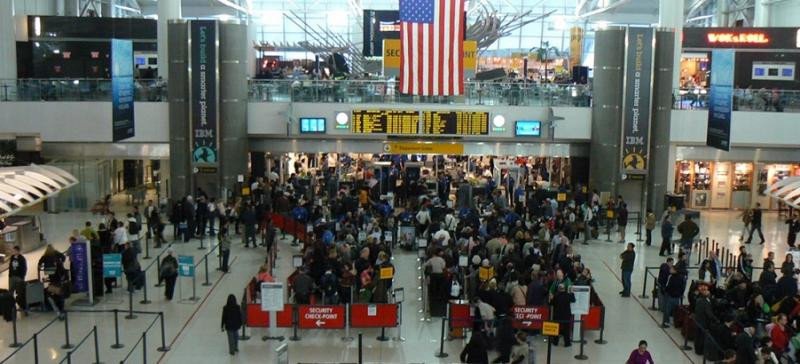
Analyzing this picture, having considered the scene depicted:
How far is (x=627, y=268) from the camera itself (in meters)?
17.1

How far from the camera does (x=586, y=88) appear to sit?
2862 centimetres

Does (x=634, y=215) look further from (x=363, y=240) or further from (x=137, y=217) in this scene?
(x=137, y=217)

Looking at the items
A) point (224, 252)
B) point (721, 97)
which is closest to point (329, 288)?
point (224, 252)

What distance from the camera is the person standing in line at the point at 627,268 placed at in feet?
55.5

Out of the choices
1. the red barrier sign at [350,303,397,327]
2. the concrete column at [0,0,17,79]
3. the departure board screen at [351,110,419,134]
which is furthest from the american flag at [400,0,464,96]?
the concrete column at [0,0,17,79]

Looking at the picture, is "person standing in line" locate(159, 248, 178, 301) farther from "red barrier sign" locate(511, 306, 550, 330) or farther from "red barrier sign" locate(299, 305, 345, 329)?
"red barrier sign" locate(511, 306, 550, 330)

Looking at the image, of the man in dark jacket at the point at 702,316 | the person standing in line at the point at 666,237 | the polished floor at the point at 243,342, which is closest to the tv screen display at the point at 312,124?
the polished floor at the point at 243,342

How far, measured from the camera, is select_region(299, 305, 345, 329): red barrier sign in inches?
556

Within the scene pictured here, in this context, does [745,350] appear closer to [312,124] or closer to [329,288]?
[329,288]

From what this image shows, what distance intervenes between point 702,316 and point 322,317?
6.25 metres

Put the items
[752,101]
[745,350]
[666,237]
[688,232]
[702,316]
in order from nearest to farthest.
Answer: [745,350], [702,316], [688,232], [666,237], [752,101]

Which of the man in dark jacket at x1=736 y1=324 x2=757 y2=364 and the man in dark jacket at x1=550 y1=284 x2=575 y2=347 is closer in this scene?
the man in dark jacket at x1=736 y1=324 x2=757 y2=364

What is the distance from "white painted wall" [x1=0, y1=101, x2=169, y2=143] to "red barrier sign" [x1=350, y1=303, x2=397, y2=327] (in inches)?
629

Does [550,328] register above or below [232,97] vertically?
below
